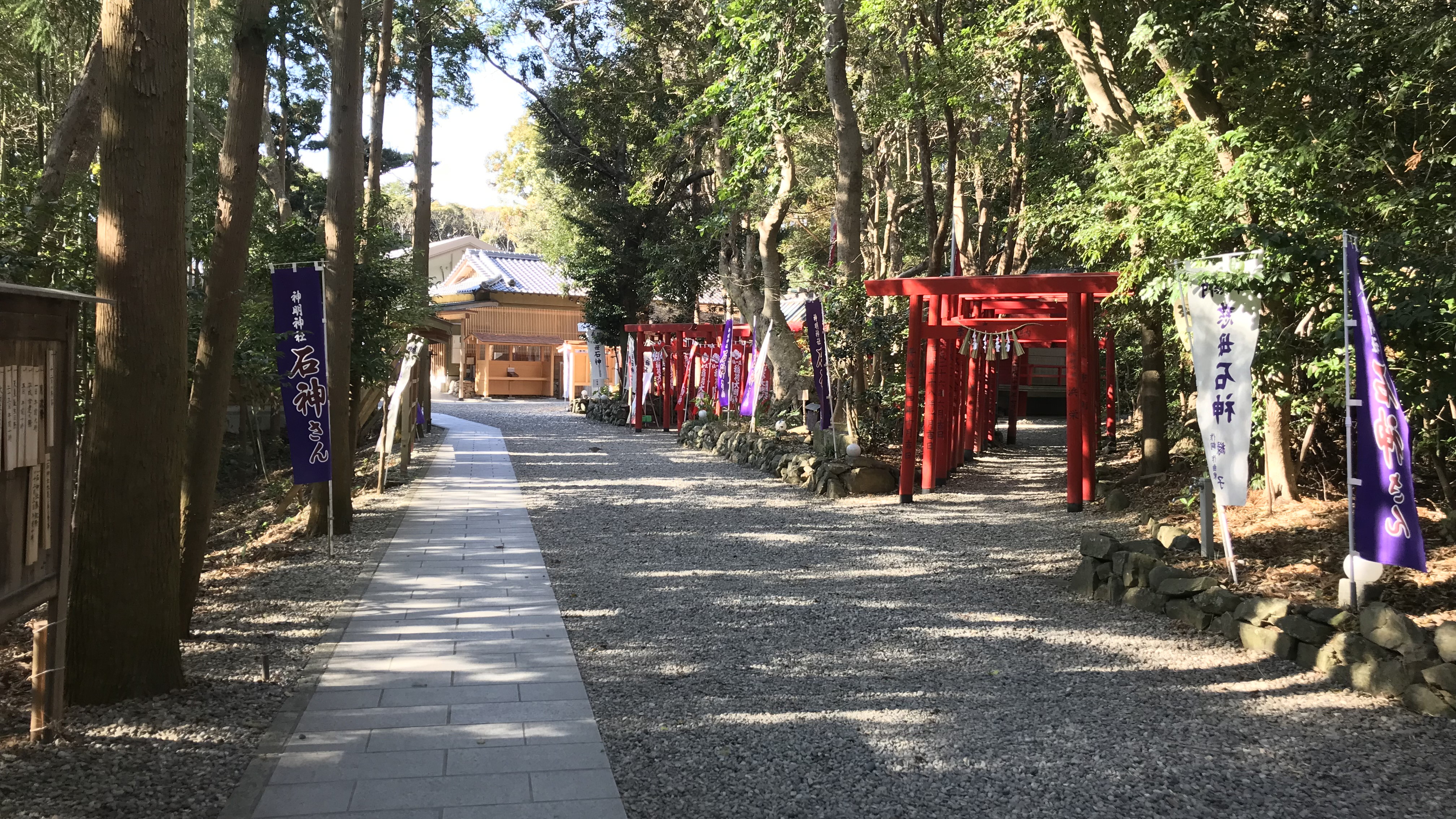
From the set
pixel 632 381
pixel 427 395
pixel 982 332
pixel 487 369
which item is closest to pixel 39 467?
pixel 982 332

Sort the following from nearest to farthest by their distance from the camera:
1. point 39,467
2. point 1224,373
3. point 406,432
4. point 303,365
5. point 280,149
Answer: point 39,467 < point 1224,373 < point 303,365 < point 406,432 < point 280,149

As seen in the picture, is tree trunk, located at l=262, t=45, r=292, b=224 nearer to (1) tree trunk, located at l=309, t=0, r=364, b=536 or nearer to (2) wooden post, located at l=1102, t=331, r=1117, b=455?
(1) tree trunk, located at l=309, t=0, r=364, b=536

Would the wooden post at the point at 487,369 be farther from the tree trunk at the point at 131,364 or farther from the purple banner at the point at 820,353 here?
the tree trunk at the point at 131,364

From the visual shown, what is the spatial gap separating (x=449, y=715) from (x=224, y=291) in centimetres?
249

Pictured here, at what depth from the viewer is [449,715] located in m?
4.44

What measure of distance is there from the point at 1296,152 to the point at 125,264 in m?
6.79

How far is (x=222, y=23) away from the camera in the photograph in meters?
19.5

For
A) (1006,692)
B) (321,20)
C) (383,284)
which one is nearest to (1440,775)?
(1006,692)

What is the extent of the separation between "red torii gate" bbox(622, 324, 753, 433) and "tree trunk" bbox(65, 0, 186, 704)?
17700 mm

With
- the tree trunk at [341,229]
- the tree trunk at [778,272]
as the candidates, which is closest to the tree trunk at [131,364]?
the tree trunk at [341,229]

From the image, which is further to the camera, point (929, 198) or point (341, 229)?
point (929, 198)

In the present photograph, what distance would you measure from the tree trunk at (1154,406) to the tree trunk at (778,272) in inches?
234

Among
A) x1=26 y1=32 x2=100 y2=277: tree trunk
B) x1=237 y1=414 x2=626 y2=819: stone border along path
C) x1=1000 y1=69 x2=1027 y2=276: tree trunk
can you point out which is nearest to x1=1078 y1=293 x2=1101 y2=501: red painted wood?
x1=1000 y1=69 x2=1027 y2=276: tree trunk

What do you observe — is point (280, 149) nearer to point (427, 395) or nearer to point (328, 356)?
point (427, 395)
